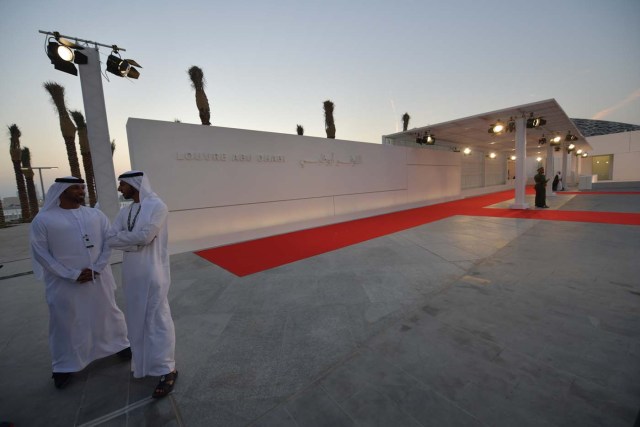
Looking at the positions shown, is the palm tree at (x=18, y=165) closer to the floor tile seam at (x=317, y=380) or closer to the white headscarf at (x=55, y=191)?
the white headscarf at (x=55, y=191)

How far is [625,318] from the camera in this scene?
2615mm

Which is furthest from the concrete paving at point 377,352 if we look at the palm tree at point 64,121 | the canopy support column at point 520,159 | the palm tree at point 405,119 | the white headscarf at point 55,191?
the palm tree at point 405,119

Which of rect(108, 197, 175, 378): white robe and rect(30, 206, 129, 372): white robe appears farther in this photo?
rect(30, 206, 129, 372): white robe

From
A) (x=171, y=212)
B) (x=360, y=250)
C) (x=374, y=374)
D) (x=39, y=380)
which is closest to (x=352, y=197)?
(x=360, y=250)

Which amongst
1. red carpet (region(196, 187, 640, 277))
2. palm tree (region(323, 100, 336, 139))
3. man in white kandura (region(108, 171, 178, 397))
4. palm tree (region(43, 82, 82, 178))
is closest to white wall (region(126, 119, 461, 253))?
red carpet (region(196, 187, 640, 277))

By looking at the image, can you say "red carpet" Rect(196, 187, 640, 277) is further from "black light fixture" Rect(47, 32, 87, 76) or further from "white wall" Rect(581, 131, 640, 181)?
"white wall" Rect(581, 131, 640, 181)

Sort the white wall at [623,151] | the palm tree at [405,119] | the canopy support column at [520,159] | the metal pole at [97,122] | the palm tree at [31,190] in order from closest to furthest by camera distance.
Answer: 1. the metal pole at [97,122]
2. the canopy support column at [520,159]
3. the palm tree at [31,190]
4. the white wall at [623,151]
5. the palm tree at [405,119]

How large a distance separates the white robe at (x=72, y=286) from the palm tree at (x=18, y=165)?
765 inches

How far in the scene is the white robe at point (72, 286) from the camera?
215cm

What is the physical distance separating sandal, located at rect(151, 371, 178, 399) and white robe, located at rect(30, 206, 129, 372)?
2.58 feet

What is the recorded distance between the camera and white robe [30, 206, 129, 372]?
2.15m

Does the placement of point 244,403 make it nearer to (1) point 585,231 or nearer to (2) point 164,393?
(2) point 164,393

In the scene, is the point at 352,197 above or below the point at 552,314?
above

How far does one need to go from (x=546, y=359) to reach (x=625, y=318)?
1.37 m
